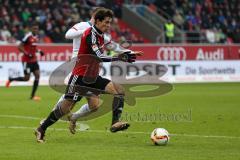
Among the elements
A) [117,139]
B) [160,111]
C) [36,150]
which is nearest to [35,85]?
[160,111]

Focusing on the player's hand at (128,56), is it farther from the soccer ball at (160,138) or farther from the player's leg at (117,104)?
the soccer ball at (160,138)

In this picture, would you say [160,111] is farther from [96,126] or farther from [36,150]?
[36,150]

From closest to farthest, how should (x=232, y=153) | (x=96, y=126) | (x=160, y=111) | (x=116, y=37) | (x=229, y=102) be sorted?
1. (x=232, y=153)
2. (x=96, y=126)
3. (x=160, y=111)
4. (x=229, y=102)
5. (x=116, y=37)

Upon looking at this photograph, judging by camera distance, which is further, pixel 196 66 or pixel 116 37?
pixel 116 37

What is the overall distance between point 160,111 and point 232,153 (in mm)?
8750

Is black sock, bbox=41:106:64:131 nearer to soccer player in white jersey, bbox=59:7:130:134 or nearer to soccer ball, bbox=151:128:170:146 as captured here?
soccer player in white jersey, bbox=59:7:130:134

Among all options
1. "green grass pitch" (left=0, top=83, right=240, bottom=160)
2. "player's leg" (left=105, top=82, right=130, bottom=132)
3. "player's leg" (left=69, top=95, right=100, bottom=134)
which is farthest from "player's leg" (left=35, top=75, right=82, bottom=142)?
"player's leg" (left=69, top=95, right=100, bottom=134)

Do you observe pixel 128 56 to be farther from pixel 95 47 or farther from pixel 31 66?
pixel 31 66

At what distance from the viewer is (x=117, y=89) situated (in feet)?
39.6

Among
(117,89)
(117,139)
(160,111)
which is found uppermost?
(117,89)

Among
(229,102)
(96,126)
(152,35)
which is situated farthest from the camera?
(152,35)

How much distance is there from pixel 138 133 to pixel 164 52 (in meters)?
22.0

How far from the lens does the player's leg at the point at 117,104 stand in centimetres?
1187

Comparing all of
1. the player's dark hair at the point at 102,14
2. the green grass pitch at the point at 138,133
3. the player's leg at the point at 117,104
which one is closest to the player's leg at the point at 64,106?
the green grass pitch at the point at 138,133
